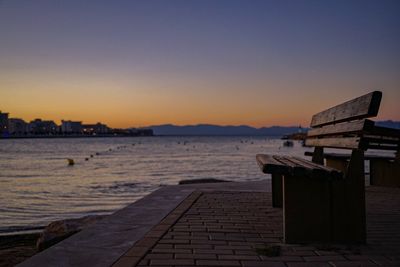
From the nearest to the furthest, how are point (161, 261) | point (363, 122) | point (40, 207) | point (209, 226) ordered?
1. point (161, 261)
2. point (363, 122)
3. point (209, 226)
4. point (40, 207)

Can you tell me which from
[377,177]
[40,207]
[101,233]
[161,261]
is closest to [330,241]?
[161,261]

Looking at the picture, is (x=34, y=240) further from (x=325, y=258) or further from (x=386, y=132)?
(x=386, y=132)

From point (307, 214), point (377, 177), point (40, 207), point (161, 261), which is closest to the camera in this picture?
point (161, 261)

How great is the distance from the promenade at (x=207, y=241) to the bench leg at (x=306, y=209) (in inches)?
6.7

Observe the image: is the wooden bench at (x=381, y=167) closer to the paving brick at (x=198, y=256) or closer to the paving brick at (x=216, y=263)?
the paving brick at (x=198, y=256)

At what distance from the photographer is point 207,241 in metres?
4.18

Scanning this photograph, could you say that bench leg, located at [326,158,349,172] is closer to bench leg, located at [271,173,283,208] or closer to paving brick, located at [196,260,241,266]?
bench leg, located at [271,173,283,208]

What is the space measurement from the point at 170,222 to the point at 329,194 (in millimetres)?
1942

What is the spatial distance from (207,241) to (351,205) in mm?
1473

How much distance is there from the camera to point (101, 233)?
4.61 metres

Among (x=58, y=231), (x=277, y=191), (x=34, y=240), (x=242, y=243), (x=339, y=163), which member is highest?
(x=339, y=163)

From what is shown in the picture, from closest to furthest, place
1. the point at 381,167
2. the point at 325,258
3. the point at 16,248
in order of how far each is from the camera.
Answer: the point at 325,258
the point at 16,248
the point at 381,167

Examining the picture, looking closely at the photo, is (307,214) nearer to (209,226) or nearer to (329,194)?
(329,194)

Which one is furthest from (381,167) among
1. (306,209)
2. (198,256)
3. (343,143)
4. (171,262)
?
(171,262)
